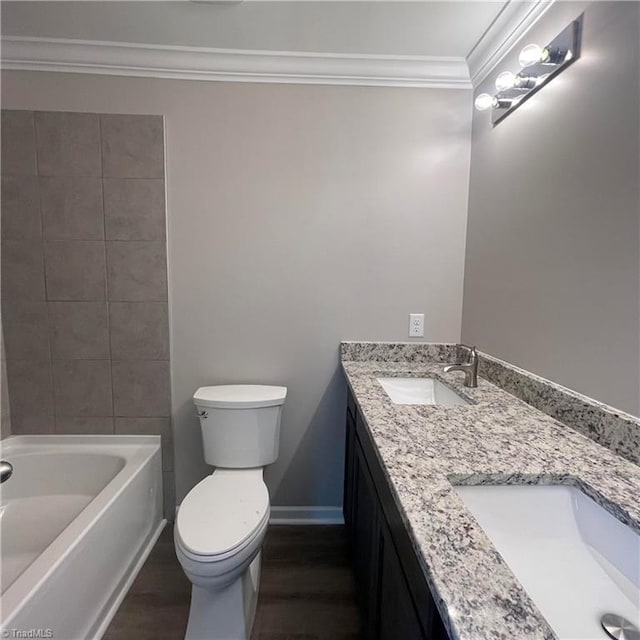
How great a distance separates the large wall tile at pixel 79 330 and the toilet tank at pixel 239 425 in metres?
0.58

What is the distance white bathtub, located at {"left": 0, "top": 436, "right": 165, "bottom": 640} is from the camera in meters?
1.08

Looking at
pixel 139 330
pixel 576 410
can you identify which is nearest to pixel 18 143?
pixel 139 330

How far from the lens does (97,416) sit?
1.85m

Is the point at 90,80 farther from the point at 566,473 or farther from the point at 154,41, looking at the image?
the point at 566,473

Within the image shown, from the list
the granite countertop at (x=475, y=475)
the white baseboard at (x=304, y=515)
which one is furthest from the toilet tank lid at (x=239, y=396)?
the white baseboard at (x=304, y=515)

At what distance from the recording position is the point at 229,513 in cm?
130

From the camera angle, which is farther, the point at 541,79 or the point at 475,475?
the point at 541,79

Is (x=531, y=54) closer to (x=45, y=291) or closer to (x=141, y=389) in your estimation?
(x=141, y=389)

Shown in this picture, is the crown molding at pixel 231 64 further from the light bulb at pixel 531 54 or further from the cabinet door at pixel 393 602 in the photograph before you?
the cabinet door at pixel 393 602

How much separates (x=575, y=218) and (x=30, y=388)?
246cm

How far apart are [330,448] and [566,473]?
1286mm

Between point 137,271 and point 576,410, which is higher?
point 137,271

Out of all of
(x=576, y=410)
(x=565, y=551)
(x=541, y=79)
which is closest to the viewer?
(x=565, y=551)

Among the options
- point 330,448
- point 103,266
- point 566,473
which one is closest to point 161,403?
point 103,266
